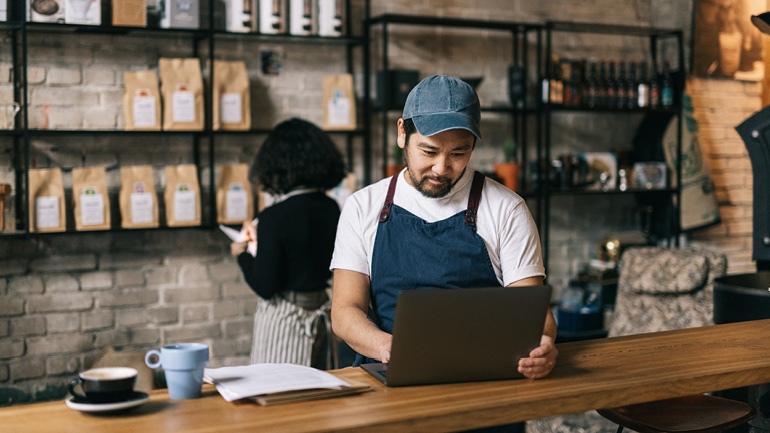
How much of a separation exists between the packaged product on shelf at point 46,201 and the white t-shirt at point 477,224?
1.93m

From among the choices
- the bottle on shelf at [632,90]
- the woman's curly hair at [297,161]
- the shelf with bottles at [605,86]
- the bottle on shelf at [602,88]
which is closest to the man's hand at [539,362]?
the woman's curly hair at [297,161]

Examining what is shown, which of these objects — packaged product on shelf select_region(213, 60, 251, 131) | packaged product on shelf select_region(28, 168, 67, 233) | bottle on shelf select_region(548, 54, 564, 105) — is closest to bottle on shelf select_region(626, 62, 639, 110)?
bottle on shelf select_region(548, 54, 564, 105)

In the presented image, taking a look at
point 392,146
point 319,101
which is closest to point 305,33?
point 319,101

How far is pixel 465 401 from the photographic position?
71.1 inches

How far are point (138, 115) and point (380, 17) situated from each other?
4.20 feet

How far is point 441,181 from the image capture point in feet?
7.35

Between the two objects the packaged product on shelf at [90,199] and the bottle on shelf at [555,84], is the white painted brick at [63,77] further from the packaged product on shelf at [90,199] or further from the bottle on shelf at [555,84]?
the bottle on shelf at [555,84]

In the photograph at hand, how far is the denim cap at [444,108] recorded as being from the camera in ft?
6.97

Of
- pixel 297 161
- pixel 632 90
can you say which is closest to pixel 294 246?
pixel 297 161

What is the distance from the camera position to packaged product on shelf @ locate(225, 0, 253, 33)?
417cm

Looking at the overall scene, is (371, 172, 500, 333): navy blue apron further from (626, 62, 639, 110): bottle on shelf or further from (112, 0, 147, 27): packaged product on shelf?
(626, 62, 639, 110): bottle on shelf

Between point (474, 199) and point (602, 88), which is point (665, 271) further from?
point (474, 199)

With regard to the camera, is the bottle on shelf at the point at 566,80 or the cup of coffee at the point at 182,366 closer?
the cup of coffee at the point at 182,366

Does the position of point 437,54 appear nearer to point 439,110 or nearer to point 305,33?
point 305,33
